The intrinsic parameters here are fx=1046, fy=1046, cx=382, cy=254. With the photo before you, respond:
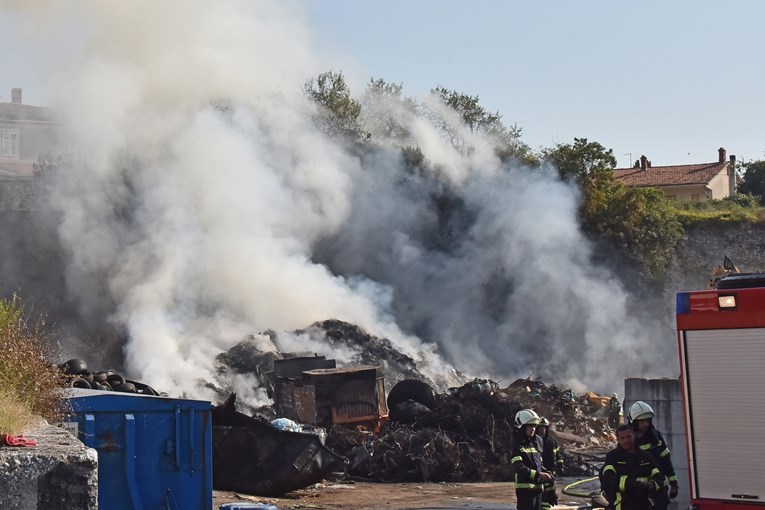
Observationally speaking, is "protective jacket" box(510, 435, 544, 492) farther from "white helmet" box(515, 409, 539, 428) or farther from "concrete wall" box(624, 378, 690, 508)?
"concrete wall" box(624, 378, 690, 508)

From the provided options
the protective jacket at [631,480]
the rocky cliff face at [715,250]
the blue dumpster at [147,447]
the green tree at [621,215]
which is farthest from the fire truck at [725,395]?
the rocky cliff face at [715,250]

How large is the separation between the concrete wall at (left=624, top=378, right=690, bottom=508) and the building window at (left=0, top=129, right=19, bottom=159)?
136 ft

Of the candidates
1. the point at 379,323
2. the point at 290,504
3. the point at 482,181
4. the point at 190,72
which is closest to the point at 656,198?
the point at 482,181

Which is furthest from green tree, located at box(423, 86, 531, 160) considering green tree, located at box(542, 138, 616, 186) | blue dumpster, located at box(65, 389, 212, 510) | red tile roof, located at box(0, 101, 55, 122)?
blue dumpster, located at box(65, 389, 212, 510)

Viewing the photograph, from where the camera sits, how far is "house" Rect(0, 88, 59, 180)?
34.0 metres

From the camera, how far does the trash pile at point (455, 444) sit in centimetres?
1752

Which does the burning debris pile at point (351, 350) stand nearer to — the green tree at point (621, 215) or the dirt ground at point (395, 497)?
the dirt ground at point (395, 497)

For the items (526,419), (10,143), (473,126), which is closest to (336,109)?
(473,126)

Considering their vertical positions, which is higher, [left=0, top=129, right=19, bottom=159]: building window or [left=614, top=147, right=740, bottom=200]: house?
[left=0, top=129, right=19, bottom=159]: building window

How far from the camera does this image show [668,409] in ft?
38.1

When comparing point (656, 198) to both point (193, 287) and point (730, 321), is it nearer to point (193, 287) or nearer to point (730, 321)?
point (193, 287)

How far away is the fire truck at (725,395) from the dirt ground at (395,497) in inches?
254

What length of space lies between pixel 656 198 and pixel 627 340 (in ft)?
19.8

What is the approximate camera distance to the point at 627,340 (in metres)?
30.5
